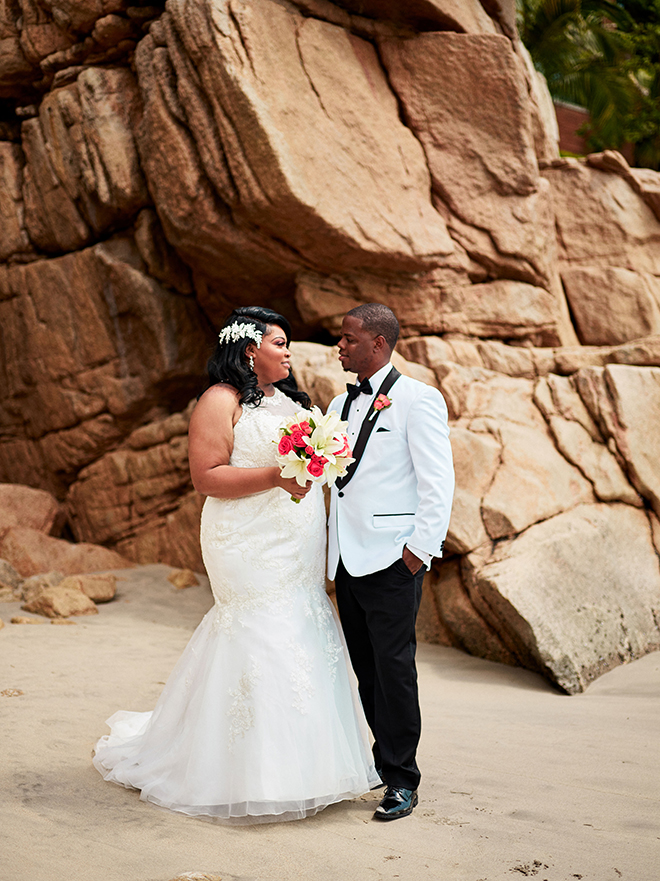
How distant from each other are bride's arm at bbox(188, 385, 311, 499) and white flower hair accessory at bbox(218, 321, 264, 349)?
10.0 inches

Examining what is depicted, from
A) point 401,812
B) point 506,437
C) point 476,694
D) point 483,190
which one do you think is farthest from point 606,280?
point 401,812

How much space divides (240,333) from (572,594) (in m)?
3.83

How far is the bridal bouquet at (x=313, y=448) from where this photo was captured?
310cm

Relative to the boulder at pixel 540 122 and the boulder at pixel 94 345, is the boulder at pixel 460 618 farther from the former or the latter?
the boulder at pixel 540 122

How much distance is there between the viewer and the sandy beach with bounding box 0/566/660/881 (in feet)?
9.34

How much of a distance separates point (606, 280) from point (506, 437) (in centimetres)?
338

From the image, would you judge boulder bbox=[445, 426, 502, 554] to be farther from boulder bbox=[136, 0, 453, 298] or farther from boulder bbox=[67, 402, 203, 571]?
boulder bbox=[67, 402, 203, 571]

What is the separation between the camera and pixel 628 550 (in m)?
6.82

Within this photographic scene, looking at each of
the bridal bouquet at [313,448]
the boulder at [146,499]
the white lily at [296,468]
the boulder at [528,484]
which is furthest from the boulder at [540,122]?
the white lily at [296,468]

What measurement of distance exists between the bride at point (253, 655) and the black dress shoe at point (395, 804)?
0.13 meters

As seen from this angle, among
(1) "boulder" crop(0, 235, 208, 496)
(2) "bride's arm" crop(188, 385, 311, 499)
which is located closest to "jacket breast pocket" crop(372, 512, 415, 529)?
(2) "bride's arm" crop(188, 385, 311, 499)

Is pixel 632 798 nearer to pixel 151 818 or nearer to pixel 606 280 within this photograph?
pixel 151 818

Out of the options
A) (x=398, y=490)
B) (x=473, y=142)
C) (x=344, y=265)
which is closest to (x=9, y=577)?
(x=344, y=265)

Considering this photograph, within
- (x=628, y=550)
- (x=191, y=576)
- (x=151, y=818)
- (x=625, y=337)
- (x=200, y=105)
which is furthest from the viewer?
(x=625, y=337)
